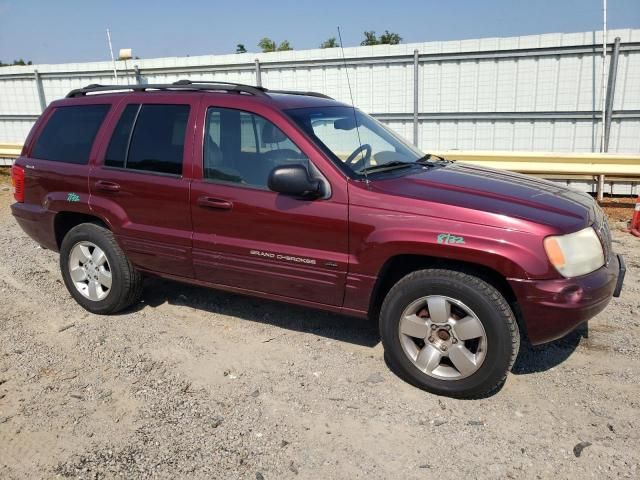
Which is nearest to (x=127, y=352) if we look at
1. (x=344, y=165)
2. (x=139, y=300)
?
(x=139, y=300)

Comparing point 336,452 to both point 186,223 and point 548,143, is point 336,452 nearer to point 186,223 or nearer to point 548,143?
point 186,223

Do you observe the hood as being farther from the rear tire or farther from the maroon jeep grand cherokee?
the rear tire

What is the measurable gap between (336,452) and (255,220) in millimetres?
1612

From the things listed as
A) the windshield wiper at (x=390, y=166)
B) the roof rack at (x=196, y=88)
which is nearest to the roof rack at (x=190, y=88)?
the roof rack at (x=196, y=88)

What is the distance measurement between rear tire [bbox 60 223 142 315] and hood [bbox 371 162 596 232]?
2.33 metres

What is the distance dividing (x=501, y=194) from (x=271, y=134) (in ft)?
5.23

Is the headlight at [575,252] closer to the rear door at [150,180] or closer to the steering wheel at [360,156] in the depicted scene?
the steering wheel at [360,156]

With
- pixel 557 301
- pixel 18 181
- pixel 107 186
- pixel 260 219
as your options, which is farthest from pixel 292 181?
pixel 18 181

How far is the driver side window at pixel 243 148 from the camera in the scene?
3646mm

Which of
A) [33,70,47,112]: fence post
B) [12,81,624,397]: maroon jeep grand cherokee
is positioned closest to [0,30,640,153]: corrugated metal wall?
[33,70,47,112]: fence post

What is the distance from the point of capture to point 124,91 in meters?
4.52

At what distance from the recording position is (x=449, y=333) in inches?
127

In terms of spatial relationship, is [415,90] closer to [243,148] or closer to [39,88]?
[243,148]

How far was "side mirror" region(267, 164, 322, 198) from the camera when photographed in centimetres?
330
